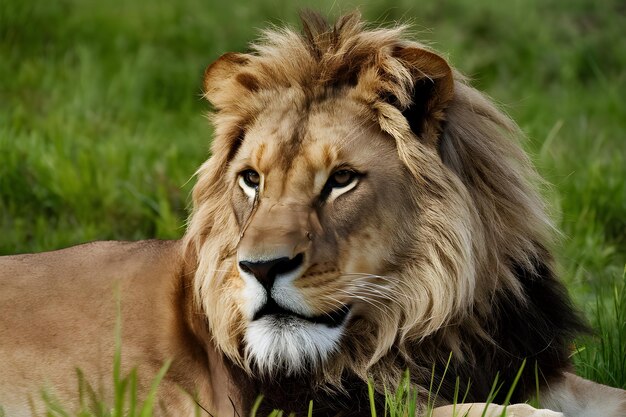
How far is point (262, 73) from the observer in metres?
3.37

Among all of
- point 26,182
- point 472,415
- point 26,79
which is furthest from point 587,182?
point 26,79

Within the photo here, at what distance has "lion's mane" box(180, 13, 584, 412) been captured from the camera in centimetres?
310

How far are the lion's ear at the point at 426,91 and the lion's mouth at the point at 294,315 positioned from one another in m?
0.57

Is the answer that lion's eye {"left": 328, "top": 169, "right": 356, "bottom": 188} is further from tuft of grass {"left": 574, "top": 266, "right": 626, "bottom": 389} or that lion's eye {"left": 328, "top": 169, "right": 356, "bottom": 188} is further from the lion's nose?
tuft of grass {"left": 574, "top": 266, "right": 626, "bottom": 389}

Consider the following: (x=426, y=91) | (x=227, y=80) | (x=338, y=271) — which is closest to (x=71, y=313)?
(x=227, y=80)

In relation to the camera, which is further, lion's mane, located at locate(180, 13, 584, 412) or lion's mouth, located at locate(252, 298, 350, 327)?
lion's mane, located at locate(180, 13, 584, 412)

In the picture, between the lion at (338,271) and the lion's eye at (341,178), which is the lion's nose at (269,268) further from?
the lion's eye at (341,178)

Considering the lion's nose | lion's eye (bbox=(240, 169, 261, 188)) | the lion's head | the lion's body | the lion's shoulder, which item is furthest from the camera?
the lion's shoulder

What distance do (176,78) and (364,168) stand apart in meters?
5.43

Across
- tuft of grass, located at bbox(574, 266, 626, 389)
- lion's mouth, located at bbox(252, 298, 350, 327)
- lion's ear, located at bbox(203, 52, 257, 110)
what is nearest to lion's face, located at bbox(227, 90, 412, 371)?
lion's mouth, located at bbox(252, 298, 350, 327)

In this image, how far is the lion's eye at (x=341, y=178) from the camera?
3092 millimetres

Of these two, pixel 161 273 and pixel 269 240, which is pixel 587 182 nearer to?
pixel 161 273

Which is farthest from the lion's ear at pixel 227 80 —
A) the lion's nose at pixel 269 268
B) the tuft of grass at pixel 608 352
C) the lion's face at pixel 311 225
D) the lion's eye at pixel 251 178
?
the tuft of grass at pixel 608 352

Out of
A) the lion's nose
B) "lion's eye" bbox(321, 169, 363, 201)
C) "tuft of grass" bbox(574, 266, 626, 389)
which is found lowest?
"tuft of grass" bbox(574, 266, 626, 389)
